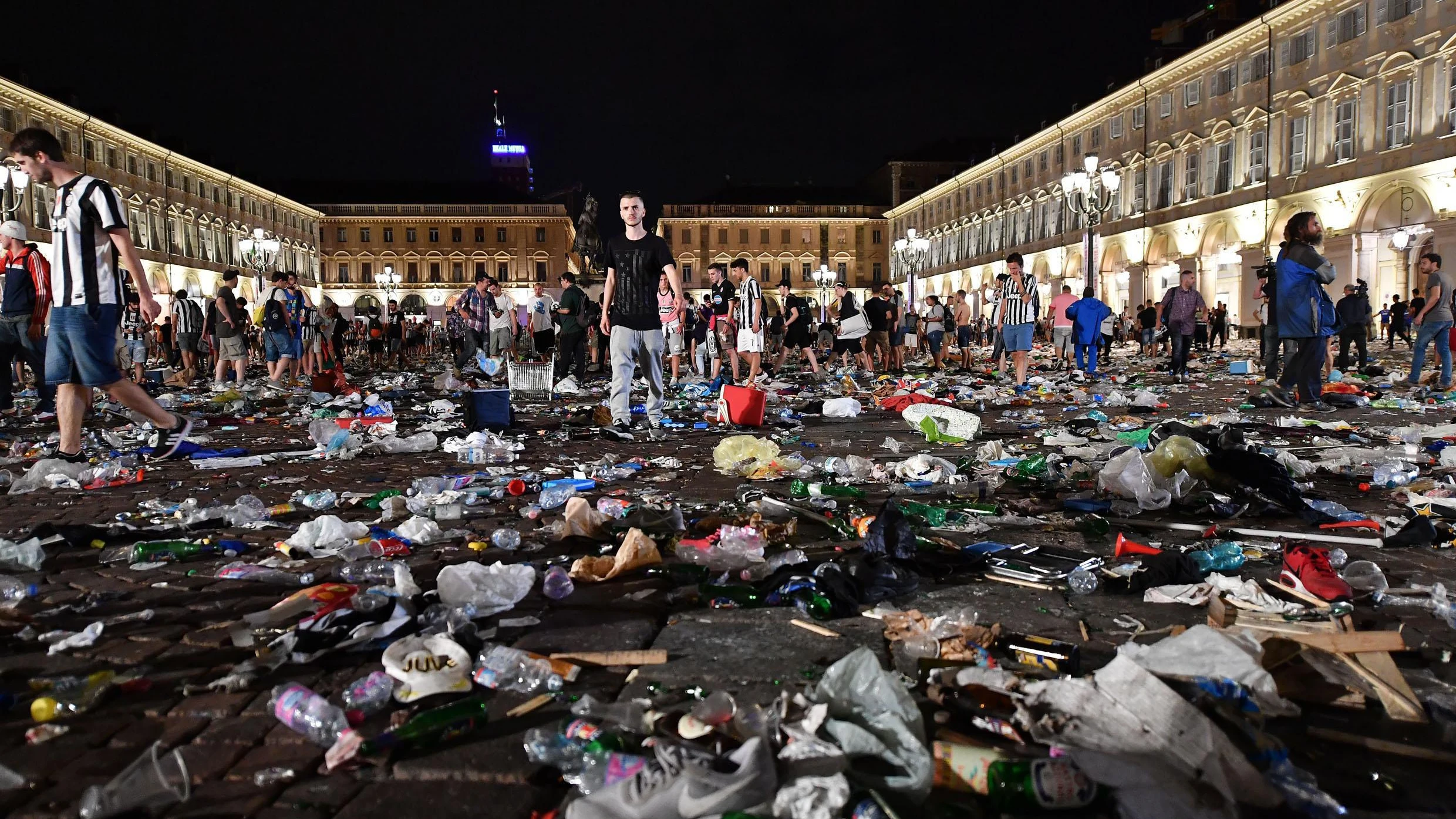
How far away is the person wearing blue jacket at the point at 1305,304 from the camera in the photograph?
8.70 metres

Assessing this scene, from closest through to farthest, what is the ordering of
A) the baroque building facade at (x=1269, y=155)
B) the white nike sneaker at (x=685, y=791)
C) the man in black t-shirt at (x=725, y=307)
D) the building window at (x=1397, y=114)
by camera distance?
the white nike sneaker at (x=685, y=791), the man in black t-shirt at (x=725, y=307), the baroque building facade at (x=1269, y=155), the building window at (x=1397, y=114)

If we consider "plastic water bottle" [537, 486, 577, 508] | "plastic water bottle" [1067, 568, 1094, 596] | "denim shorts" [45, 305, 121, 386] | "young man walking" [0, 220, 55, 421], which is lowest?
"plastic water bottle" [1067, 568, 1094, 596]

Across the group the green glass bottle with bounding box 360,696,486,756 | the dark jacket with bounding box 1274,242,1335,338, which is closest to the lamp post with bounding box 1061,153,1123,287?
the dark jacket with bounding box 1274,242,1335,338

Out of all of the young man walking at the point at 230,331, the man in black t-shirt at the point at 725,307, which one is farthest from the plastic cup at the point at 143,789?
the young man walking at the point at 230,331

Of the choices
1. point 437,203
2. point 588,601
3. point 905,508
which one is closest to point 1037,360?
point 905,508

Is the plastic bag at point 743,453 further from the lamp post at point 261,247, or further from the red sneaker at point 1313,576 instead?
the lamp post at point 261,247

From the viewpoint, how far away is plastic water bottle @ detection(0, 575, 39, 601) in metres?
3.18

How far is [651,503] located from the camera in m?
4.71

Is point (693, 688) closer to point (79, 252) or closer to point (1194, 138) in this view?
point (79, 252)

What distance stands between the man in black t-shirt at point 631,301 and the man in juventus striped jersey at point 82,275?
333 cm

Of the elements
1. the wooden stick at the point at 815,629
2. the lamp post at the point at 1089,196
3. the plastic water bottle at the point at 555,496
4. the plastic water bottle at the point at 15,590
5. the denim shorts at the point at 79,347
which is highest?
the lamp post at the point at 1089,196

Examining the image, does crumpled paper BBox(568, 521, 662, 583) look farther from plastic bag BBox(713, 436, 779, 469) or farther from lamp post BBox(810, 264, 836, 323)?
lamp post BBox(810, 264, 836, 323)

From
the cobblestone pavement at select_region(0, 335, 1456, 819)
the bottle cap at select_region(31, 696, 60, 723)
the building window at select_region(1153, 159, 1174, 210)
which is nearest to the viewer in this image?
the cobblestone pavement at select_region(0, 335, 1456, 819)

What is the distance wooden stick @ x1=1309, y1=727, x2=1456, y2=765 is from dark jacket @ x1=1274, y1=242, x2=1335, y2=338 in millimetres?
7847
